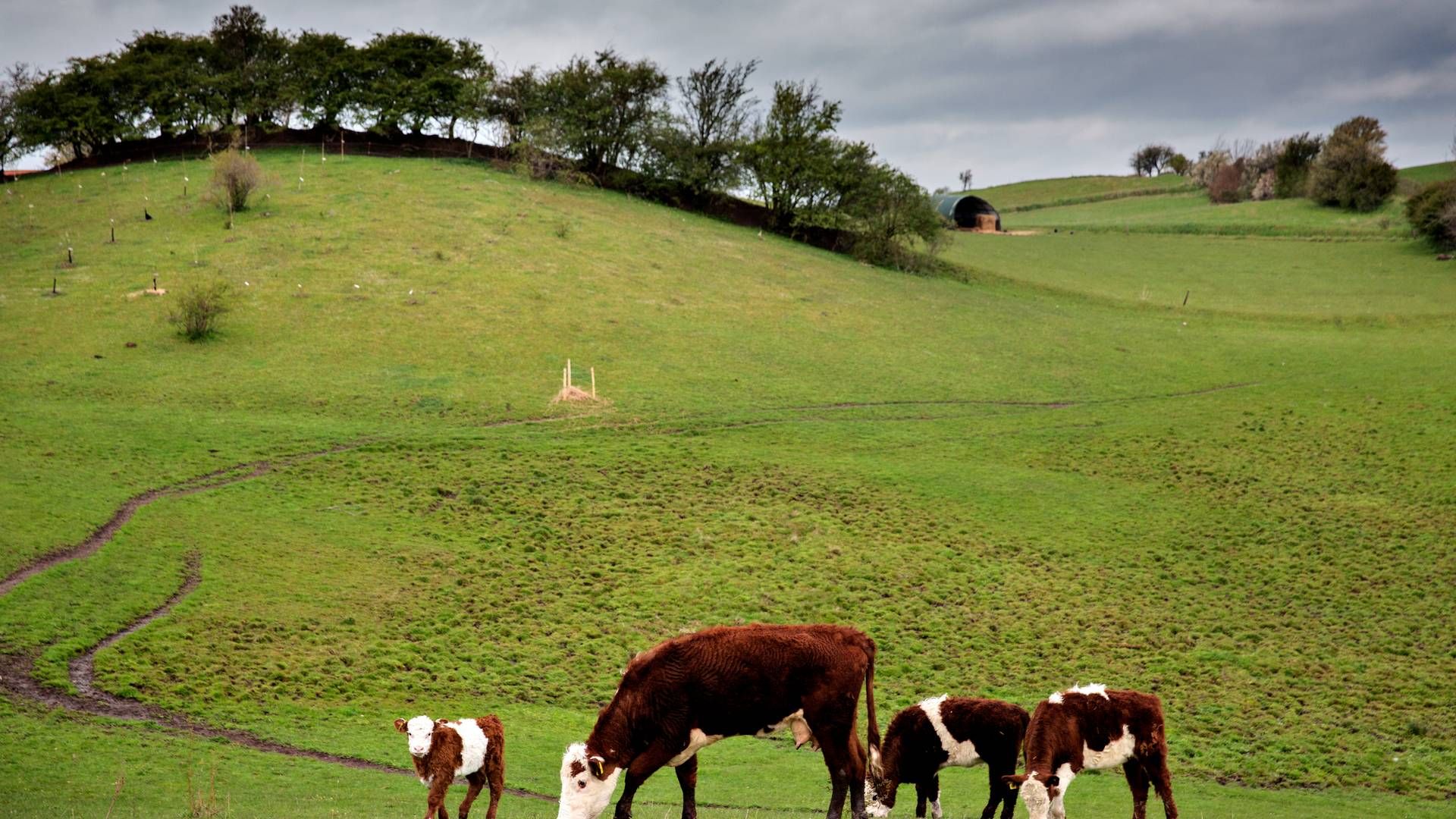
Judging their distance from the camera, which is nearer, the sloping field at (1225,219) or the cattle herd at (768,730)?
the cattle herd at (768,730)

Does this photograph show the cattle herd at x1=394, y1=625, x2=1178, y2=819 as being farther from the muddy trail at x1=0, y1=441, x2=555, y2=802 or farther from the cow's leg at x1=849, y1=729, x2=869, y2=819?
the muddy trail at x1=0, y1=441, x2=555, y2=802

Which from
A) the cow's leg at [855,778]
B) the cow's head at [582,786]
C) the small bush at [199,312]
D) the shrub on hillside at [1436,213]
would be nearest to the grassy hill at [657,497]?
the small bush at [199,312]

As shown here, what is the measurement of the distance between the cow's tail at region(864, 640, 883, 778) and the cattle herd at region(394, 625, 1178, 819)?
0.03m

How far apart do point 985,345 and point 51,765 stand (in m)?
48.8

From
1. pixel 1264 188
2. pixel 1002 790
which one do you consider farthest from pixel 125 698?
pixel 1264 188

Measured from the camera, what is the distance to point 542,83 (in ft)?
281

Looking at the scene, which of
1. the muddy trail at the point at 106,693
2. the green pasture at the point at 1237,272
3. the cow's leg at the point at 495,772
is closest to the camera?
the cow's leg at the point at 495,772

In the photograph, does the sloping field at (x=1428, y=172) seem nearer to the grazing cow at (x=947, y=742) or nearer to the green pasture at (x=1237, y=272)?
the green pasture at (x=1237, y=272)

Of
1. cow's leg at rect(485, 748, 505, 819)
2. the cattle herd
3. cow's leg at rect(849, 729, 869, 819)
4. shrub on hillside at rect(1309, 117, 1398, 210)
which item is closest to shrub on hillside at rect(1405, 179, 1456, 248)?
shrub on hillside at rect(1309, 117, 1398, 210)

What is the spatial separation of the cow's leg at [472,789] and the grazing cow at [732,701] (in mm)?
2689

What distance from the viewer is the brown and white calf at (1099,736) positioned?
47.6 ft

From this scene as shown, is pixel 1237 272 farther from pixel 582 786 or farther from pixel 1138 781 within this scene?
pixel 582 786

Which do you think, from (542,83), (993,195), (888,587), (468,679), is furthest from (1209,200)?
(468,679)

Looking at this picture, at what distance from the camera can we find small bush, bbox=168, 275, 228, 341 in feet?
160
